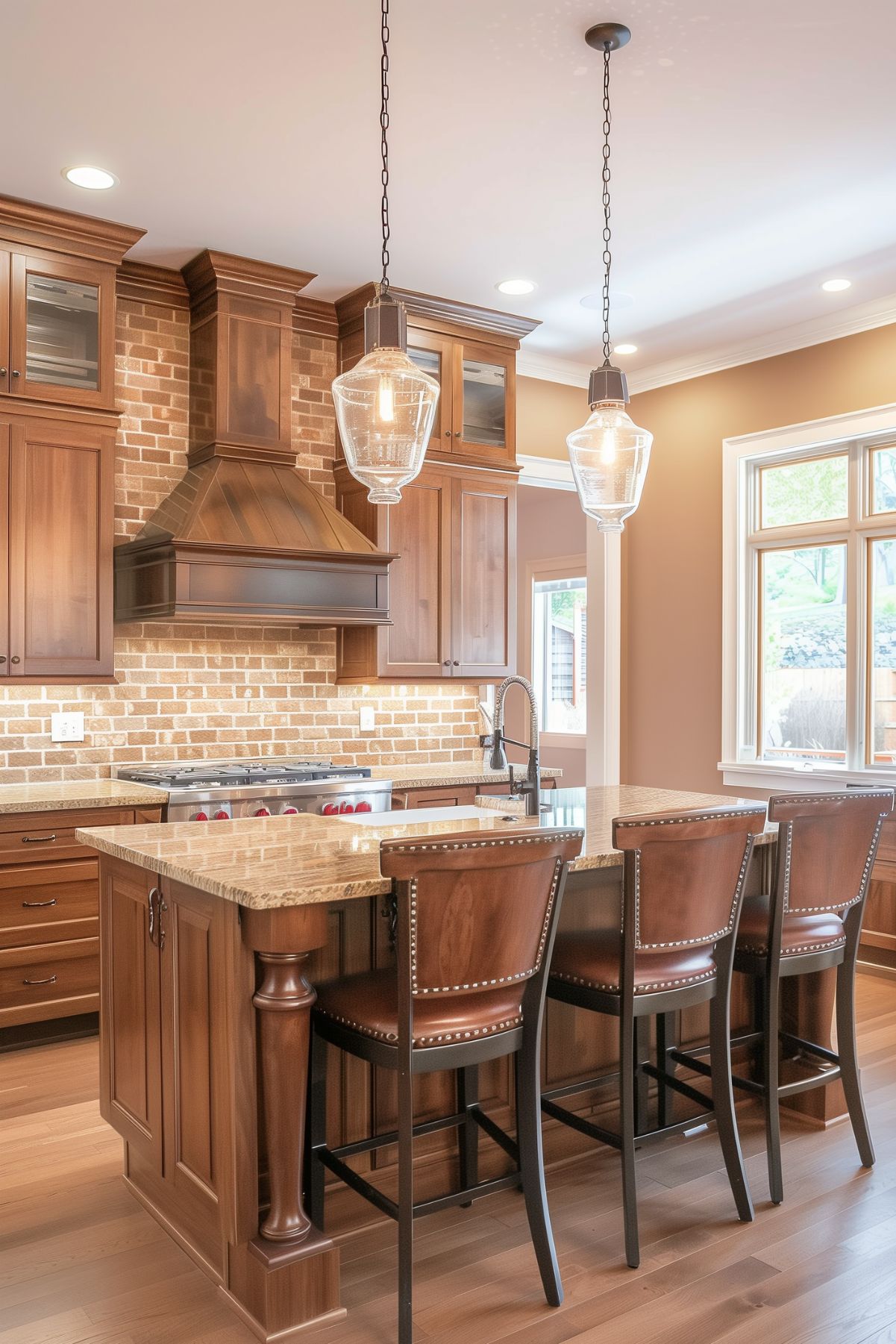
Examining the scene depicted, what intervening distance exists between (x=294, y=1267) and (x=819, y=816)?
1.62 m

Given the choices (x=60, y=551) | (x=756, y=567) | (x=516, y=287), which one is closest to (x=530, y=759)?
(x=60, y=551)

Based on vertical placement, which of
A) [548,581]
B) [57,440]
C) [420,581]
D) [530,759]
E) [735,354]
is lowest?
[530,759]

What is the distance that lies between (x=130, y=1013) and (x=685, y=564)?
4.38 m

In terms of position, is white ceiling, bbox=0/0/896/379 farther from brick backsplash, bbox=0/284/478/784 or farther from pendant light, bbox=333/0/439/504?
pendant light, bbox=333/0/439/504

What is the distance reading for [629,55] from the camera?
319 cm

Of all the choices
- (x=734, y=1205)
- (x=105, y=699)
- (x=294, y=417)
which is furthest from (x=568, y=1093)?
(x=294, y=417)

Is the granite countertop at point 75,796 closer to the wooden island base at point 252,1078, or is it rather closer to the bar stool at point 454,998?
the wooden island base at point 252,1078

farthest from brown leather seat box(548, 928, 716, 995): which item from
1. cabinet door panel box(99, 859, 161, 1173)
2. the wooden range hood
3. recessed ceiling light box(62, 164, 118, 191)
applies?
recessed ceiling light box(62, 164, 118, 191)

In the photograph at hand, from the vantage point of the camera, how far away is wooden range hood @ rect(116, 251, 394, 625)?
4391 millimetres

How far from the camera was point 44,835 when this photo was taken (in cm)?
388

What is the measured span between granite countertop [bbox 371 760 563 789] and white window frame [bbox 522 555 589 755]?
132 inches

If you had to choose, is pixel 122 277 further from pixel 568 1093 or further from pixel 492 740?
pixel 568 1093

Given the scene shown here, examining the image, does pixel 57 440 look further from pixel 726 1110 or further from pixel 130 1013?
pixel 726 1110

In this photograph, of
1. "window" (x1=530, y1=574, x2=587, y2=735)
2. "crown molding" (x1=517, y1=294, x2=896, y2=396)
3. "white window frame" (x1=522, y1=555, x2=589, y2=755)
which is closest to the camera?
"crown molding" (x1=517, y1=294, x2=896, y2=396)
